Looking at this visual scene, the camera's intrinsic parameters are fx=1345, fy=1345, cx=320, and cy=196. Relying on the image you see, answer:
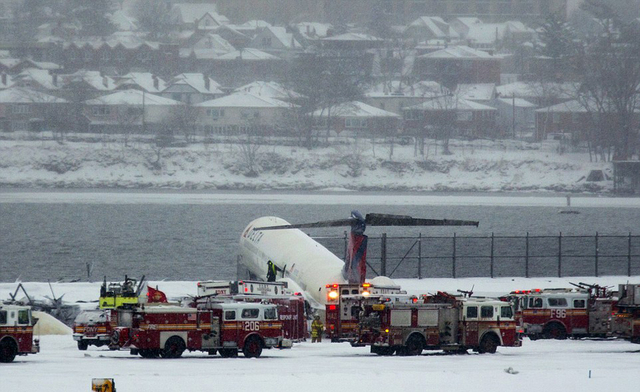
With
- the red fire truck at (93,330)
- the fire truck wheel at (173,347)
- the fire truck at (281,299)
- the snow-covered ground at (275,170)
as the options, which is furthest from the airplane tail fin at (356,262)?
the snow-covered ground at (275,170)

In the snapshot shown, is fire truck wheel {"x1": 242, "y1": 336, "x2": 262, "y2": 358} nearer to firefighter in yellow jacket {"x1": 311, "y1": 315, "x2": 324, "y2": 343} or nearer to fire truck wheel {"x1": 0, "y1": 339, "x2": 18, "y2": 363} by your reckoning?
firefighter in yellow jacket {"x1": 311, "y1": 315, "x2": 324, "y2": 343}

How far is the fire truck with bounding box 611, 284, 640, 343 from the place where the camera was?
45.9m

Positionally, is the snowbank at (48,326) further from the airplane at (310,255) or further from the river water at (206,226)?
the river water at (206,226)

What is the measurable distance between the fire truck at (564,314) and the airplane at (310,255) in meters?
3.76

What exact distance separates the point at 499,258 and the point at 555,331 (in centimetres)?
5437

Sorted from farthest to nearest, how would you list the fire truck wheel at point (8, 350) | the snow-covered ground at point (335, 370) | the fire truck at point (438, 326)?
the fire truck at point (438, 326), the fire truck wheel at point (8, 350), the snow-covered ground at point (335, 370)

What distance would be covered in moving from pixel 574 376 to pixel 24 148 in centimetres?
16721

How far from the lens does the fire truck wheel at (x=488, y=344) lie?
42.9 metres

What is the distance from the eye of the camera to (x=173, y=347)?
40094 mm

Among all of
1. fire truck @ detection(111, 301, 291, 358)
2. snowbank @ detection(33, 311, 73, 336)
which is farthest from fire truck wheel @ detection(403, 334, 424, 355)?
snowbank @ detection(33, 311, 73, 336)

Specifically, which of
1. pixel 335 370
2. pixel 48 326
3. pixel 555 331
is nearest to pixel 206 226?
pixel 48 326

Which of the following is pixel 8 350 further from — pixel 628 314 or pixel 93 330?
pixel 628 314

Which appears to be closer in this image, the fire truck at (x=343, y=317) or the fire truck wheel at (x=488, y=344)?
the fire truck wheel at (x=488, y=344)

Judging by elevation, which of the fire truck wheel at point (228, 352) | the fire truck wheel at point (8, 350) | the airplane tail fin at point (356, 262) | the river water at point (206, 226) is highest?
the river water at point (206, 226)
